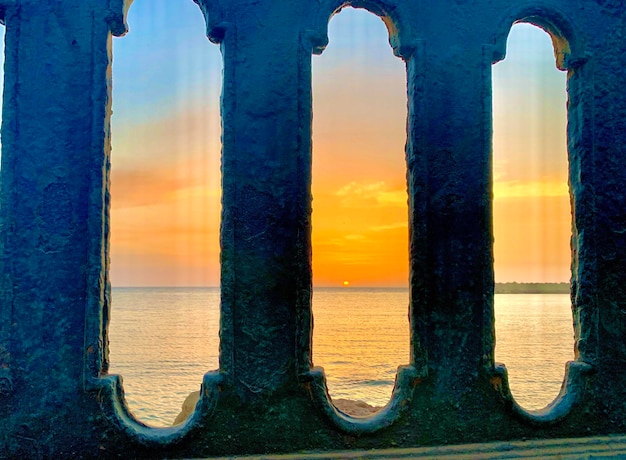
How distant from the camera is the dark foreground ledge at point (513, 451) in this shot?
325 centimetres

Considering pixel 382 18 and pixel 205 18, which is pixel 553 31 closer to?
pixel 382 18

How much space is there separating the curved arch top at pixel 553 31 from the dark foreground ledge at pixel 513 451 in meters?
2.76

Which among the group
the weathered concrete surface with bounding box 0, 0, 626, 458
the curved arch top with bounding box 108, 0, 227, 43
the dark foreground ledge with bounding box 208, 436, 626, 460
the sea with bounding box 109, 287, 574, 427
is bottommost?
the sea with bounding box 109, 287, 574, 427

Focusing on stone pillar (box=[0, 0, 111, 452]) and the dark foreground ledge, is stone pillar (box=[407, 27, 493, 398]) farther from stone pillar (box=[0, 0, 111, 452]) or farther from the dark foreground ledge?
stone pillar (box=[0, 0, 111, 452])

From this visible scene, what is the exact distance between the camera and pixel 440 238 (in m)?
3.52

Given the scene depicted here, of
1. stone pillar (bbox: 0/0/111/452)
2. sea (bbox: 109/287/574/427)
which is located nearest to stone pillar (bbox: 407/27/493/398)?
stone pillar (bbox: 0/0/111/452)

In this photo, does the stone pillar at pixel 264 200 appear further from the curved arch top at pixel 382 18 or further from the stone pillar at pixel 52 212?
the stone pillar at pixel 52 212

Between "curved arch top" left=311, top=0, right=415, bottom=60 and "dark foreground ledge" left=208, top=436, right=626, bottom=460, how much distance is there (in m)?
2.74

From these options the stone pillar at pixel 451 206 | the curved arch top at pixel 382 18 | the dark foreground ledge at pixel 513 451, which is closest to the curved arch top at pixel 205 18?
the curved arch top at pixel 382 18

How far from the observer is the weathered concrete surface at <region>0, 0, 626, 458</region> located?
3.08 meters

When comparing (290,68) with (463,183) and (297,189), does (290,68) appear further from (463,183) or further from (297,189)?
(463,183)

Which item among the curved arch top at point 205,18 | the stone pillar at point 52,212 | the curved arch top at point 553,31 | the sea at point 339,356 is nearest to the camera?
the stone pillar at point 52,212

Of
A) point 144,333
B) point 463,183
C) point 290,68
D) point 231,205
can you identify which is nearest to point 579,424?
point 463,183

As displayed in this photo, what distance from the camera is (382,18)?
12.1ft
